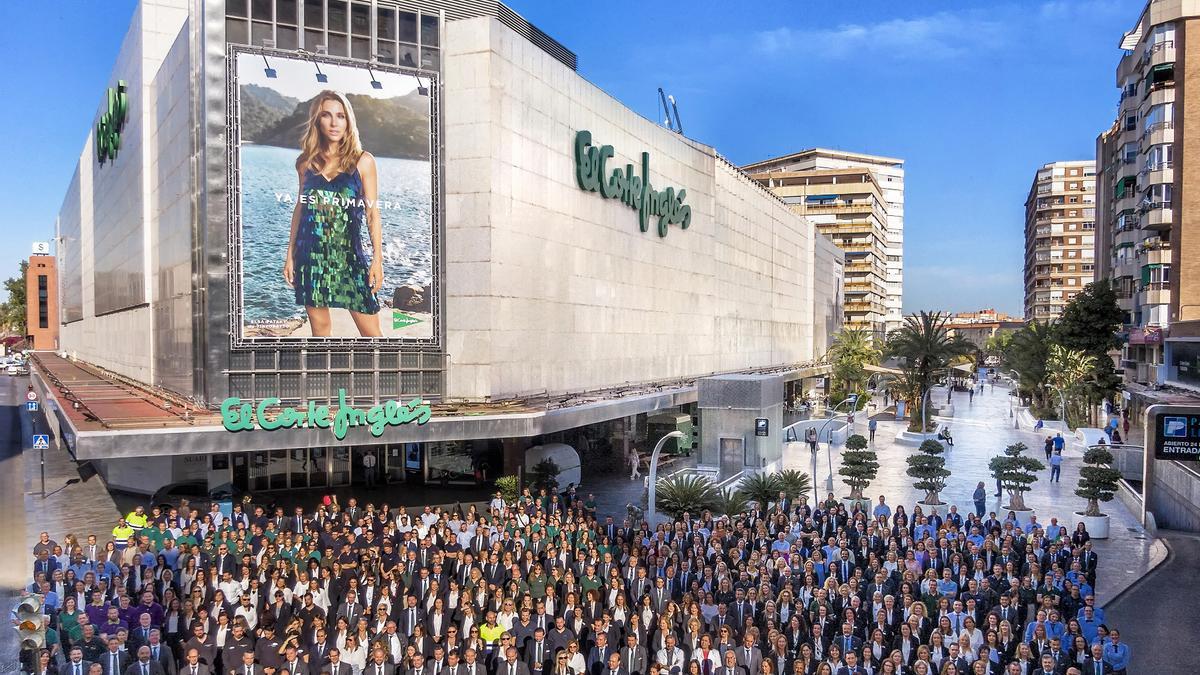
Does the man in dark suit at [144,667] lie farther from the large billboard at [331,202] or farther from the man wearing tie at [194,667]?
the large billboard at [331,202]

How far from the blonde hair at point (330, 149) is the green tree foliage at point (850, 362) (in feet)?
169

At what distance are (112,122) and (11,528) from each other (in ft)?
108

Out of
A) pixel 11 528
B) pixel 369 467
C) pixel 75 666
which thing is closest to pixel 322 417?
pixel 369 467

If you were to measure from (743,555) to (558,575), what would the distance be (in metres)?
4.47

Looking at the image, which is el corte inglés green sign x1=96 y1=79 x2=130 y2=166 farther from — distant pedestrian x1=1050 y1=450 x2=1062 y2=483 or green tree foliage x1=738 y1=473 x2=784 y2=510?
distant pedestrian x1=1050 y1=450 x2=1062 y2=483

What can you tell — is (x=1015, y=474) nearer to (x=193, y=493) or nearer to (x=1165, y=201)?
(x=193, y=493)

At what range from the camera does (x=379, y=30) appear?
31.2 meters

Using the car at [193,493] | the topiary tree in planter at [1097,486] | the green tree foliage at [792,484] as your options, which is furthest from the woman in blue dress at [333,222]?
the topiary tree in planter at [1097,486]

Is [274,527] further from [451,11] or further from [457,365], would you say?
[451,11]

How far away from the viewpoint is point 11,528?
27.5 metres

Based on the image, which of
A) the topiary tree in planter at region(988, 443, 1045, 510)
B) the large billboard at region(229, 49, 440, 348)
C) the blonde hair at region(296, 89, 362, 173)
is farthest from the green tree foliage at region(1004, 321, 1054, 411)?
the blonde hair at region(296, 89, 362, 173)

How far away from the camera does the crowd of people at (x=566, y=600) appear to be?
12.9 meters

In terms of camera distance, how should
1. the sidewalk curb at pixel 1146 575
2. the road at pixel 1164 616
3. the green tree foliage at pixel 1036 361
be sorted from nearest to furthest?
1. the road at pixel 1164 616
2. the sidewalk curb at pixel 1146 575
3. the green tree foliage at pixel 1036 361

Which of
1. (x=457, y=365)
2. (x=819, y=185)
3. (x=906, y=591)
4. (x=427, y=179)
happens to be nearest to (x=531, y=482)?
(x=457, y=365)
